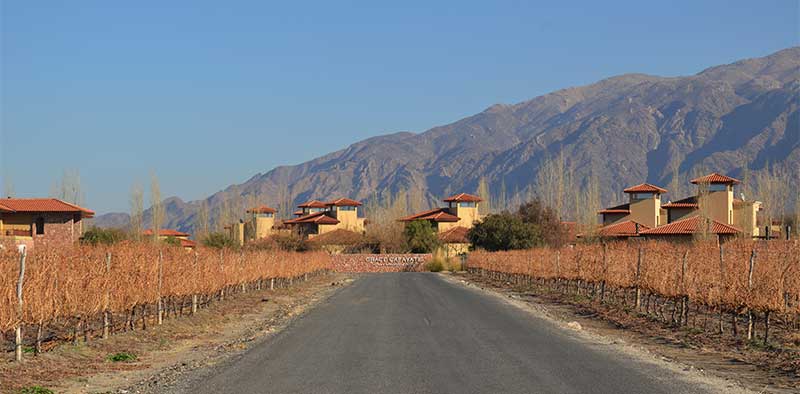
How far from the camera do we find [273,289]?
175 ft

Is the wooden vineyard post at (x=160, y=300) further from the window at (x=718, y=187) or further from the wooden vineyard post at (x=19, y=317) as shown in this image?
the window at (x=718, y=187)

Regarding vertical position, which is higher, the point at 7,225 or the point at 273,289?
the point at 7,225

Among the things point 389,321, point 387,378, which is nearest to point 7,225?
point 389,321

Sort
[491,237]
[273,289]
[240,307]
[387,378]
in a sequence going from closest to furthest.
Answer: [387,378] < [240,307] < [273,289] < [491,237]

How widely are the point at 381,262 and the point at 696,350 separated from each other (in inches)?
3119

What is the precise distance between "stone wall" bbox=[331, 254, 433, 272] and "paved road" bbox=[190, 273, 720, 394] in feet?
230

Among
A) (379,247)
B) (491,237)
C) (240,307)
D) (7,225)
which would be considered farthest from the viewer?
(379,247)

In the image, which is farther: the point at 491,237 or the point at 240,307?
the point at 491,237

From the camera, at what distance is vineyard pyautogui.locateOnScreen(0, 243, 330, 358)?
1817 cm

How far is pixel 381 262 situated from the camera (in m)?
99.4

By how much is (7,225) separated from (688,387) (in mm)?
60124

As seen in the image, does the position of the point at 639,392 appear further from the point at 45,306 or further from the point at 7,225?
the point at 7,225

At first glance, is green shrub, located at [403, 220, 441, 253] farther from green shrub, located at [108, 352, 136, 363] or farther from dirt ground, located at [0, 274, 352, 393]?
green shrub, located at [108, 352, 136, 363]

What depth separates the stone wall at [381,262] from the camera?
323 feet
